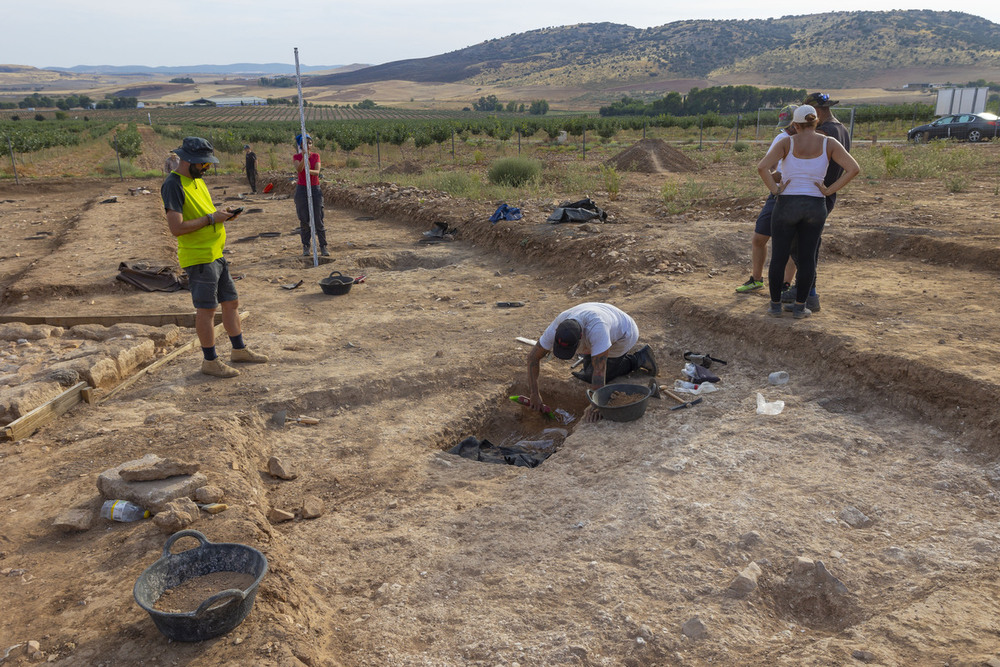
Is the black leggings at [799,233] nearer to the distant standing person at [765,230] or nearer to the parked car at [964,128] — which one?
the distant standing person at [765,230]

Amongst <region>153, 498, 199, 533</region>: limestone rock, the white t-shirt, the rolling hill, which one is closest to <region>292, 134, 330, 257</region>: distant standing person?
the white t-shirt

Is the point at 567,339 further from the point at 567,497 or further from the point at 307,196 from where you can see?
the point at 307,196

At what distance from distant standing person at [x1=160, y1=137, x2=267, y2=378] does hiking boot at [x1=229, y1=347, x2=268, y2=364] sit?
0.74 feet

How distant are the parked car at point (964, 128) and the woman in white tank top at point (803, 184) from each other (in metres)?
22.8

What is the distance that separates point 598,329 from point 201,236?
3.14 m

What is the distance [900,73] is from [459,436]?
4227 inches

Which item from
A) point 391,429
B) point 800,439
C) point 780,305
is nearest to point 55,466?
point 391,429

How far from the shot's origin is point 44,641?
2.67 meters

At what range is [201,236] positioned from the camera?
513cm

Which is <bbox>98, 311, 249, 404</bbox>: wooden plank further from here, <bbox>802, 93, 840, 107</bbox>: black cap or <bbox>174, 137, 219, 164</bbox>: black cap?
<bbox>802, 93, 840, 107</bbox>: black cap

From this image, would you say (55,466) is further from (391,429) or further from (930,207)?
(930,207)

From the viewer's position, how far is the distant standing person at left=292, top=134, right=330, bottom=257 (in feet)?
30.1

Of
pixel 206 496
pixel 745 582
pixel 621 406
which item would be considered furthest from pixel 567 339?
pixel 206 496

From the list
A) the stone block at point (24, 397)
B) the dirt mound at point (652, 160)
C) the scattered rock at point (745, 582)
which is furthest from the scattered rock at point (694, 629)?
the dirt mound at point (652, 160)
